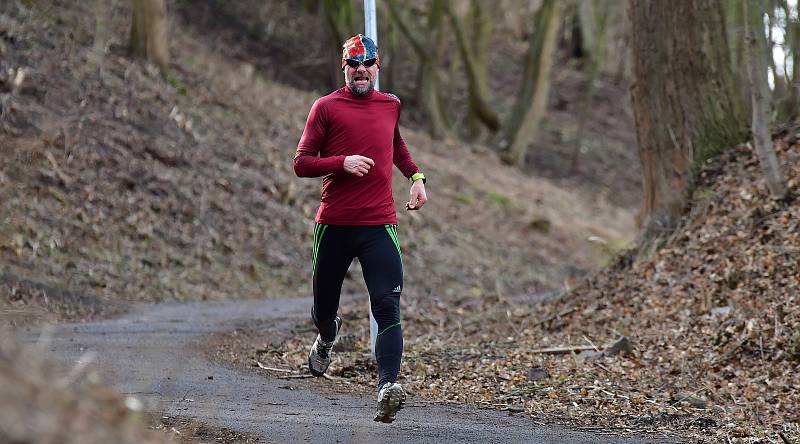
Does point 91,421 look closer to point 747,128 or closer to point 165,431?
point 165,431

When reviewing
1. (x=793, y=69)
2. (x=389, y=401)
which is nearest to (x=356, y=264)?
(x=793, y=69)

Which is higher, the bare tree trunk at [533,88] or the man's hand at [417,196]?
the bare tree trunk at [533,88]

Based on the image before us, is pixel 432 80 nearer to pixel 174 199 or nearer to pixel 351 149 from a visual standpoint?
pixel 174 199

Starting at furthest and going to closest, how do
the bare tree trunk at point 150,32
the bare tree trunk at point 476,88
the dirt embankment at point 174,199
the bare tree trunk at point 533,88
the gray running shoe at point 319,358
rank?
1. the bare tree trunk at point 476,88
2. the bare tree trunk at point 533,88
3. the bare tree trunk at point 150,32
4. the dirt embankment at point 174,199
5. the gray running shoe at point 319,358

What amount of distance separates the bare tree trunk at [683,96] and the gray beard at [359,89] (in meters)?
5.60

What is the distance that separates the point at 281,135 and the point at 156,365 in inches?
563

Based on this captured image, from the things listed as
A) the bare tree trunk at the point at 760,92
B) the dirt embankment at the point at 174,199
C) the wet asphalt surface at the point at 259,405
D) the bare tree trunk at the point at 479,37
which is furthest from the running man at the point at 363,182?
the bare tree trunk at the point at 479,37

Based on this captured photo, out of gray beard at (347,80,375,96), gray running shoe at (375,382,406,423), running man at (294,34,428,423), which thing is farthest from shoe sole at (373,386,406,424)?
gray beard at (347,80,375,96)

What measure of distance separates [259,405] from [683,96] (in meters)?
6.30

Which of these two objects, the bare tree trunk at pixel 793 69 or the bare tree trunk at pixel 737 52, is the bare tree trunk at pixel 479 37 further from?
the bare tree trunk at pixel 737 52

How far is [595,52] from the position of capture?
35688 mm

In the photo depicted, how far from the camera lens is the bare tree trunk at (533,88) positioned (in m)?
30.8

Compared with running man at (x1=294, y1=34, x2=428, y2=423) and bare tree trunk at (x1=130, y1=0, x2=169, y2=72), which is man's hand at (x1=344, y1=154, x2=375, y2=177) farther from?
bare tree trunk at (x1=130, y1=0, x2=169, y2=72)

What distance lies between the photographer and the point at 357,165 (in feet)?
20.9
